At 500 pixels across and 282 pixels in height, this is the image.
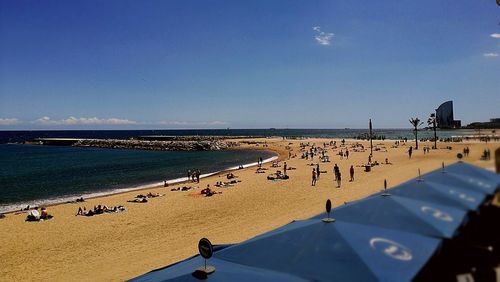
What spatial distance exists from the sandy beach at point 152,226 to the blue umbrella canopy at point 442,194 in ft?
2.11

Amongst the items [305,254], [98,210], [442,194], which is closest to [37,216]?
[98,210]

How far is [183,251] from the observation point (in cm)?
1302

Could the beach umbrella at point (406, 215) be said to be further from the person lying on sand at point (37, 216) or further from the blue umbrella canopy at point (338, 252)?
the person lying on sand at point (37, 216)

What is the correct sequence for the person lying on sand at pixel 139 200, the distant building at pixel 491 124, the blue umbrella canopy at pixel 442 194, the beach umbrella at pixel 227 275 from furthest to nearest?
the person lying on sand at pixel 139 200, the blue umbrella canopy at pixel 442 194, the distant building at pixel 491 124, the beach umbrella at pixel 227 275

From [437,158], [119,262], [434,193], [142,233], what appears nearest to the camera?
[434,193]

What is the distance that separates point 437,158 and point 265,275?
619cm

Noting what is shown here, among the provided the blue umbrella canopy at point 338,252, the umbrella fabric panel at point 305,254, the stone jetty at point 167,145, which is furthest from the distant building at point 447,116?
the stone jetty at point 167,145

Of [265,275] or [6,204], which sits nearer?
[265,275]

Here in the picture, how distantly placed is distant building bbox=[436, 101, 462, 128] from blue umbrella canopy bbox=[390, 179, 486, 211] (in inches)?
48.5

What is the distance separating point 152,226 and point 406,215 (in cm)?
1380

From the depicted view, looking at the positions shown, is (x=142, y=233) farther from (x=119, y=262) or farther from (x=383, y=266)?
(x=383, y=266)

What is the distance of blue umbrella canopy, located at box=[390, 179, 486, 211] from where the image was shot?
241 inches

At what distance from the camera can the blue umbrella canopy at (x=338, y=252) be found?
14.0ft

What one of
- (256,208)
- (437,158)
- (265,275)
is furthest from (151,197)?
(265,275)
